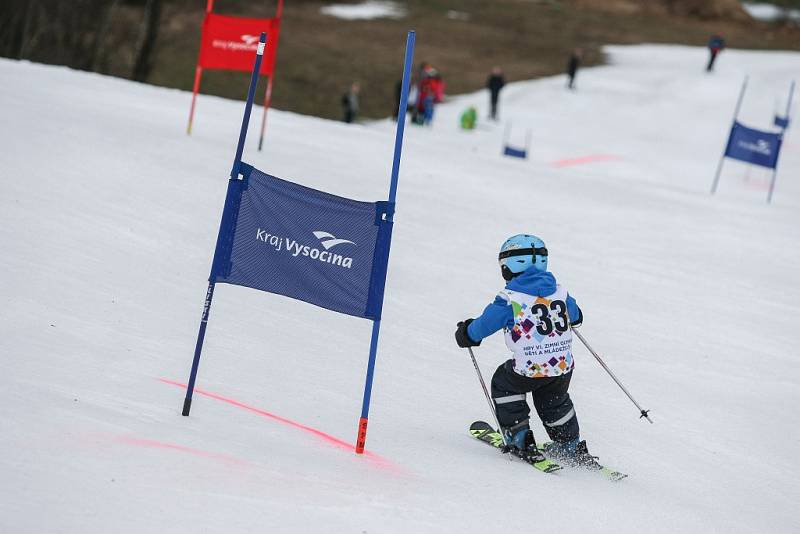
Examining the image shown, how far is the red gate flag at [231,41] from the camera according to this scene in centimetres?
1339

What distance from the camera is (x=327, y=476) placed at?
16.4 ft

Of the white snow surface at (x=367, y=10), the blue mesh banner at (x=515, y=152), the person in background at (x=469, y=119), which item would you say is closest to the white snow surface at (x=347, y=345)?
the blue mesh banner at (x=515, y=152)

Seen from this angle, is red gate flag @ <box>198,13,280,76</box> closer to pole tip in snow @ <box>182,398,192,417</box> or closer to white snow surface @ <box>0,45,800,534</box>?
white snow surface @ <box>0,45,800,534</box>

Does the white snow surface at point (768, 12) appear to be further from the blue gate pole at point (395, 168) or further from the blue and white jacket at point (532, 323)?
the blue gate pole at point (395, 168)

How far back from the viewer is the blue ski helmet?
6.06 m

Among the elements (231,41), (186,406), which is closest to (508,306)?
(186,406)

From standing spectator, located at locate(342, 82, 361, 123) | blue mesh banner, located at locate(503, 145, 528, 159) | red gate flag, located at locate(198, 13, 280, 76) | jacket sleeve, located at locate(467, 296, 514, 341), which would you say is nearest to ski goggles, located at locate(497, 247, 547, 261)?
jacket sleeve, located at locate(467, 296, 514, 341)

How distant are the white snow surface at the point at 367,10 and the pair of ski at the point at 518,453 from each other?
40068 mm

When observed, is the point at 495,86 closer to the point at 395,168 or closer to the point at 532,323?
the point at 532,323

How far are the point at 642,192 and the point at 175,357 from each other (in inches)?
470

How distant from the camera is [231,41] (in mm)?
13484

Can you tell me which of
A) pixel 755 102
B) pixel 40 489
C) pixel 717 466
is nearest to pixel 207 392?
pixel 40 489

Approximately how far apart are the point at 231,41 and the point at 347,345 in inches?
255

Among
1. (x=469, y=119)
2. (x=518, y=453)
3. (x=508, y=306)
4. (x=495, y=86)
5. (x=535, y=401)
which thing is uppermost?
(x=495, y=86)
